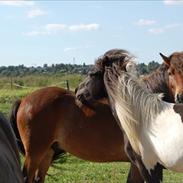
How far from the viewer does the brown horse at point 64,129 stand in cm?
523

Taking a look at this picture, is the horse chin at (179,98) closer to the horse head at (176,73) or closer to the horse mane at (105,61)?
the horse head at (176,73)

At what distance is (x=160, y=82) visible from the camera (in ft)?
14.6

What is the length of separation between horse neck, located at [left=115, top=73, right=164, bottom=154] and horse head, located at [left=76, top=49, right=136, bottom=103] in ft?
1.06

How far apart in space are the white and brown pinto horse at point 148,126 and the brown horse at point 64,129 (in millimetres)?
993

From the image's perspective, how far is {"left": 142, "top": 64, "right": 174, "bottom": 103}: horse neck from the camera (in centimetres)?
441

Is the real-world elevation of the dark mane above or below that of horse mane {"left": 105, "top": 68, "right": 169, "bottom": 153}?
above

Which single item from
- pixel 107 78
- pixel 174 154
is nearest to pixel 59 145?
pixel 107 78

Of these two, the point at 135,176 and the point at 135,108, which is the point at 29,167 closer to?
the point at 135,176

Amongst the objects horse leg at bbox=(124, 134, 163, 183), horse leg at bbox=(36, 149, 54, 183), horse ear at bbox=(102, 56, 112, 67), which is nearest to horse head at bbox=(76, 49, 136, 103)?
horse ear at bbox=(102, 56, 112, 67)

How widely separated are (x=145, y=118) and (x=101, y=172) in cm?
351

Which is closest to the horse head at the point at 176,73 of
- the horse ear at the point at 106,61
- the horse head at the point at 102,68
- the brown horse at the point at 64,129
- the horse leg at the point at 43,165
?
the horse head at the point at 102,68

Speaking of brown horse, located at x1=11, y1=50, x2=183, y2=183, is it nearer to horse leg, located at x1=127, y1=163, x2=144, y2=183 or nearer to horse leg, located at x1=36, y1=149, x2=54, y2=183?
horse leg, located at x1=36, y1=149, x2=54, y2=183

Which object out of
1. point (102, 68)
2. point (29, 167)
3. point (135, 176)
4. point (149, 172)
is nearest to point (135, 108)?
point (149, 172)

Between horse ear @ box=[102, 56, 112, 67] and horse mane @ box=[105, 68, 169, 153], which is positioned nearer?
horse mane @ box=[105, 68, 169, 153]
